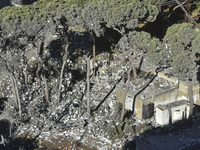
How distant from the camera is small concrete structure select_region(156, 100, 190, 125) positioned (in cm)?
952

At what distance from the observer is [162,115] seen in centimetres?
947

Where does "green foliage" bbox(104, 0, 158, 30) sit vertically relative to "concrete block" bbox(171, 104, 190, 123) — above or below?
above

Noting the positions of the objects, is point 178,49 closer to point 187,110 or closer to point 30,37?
point 187,110

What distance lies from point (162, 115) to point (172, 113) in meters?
0.43

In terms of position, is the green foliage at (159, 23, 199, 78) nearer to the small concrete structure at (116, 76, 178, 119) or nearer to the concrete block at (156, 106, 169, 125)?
the concrete block at (156, 106, 169, 125)

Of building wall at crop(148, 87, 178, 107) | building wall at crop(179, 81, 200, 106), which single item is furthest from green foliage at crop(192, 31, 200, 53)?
building wall at crop(148, 87, 178, 107)

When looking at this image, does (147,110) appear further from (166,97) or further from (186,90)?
(186,90)

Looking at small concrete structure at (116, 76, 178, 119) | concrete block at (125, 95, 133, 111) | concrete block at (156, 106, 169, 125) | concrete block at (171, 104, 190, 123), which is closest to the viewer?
concrete block at (156, 106, 169, 125)

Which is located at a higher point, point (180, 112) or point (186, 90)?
point (186, 90)

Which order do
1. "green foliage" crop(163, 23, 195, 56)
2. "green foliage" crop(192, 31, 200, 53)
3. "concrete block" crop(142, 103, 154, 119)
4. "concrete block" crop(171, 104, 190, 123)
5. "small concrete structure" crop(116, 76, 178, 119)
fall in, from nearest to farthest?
"green foliage" crop(192, 31, 200, 53) < "green foliage" crop(163, 23, 195, 56) < "concrete block" crop(171, 104, 190, 123) < "concrete block" crop(142, 103, 154, 119) < "small concrete structure" crop(116, 76, 178, 119)

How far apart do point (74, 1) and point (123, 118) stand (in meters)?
5.57

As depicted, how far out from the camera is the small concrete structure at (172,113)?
375 inches

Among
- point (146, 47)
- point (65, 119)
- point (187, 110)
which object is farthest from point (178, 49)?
point (65, 119)

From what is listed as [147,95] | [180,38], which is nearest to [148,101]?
[147,95]
